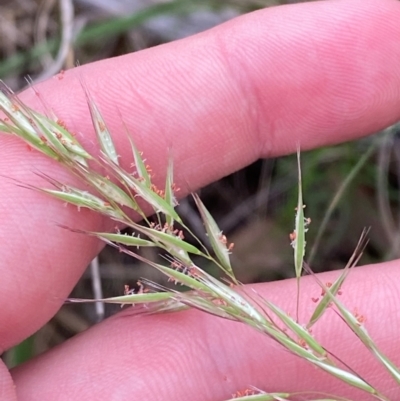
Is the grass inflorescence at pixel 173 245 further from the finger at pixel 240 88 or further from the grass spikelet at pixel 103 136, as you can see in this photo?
the finger at pixel 240 88

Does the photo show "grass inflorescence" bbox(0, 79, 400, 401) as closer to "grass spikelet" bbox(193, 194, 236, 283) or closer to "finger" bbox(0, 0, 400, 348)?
"grass spikelet" bbox(193, 194, 236, 283)

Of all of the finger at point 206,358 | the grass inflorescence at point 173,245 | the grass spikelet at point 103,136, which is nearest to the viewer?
the grass inflorescence at point 173,245

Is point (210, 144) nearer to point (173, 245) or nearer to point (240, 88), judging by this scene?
point (240, 88)

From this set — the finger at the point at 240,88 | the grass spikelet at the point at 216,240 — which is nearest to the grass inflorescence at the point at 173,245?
the grass spikelet at the point at 216,240

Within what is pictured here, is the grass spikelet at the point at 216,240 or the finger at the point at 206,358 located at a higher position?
the grass spikelet at the point at 216,240

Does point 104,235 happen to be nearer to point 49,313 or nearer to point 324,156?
point 49,313

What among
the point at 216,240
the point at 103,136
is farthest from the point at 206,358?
the point at 103,136

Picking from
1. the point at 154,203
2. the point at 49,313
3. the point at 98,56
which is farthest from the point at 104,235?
the point at 98,56
